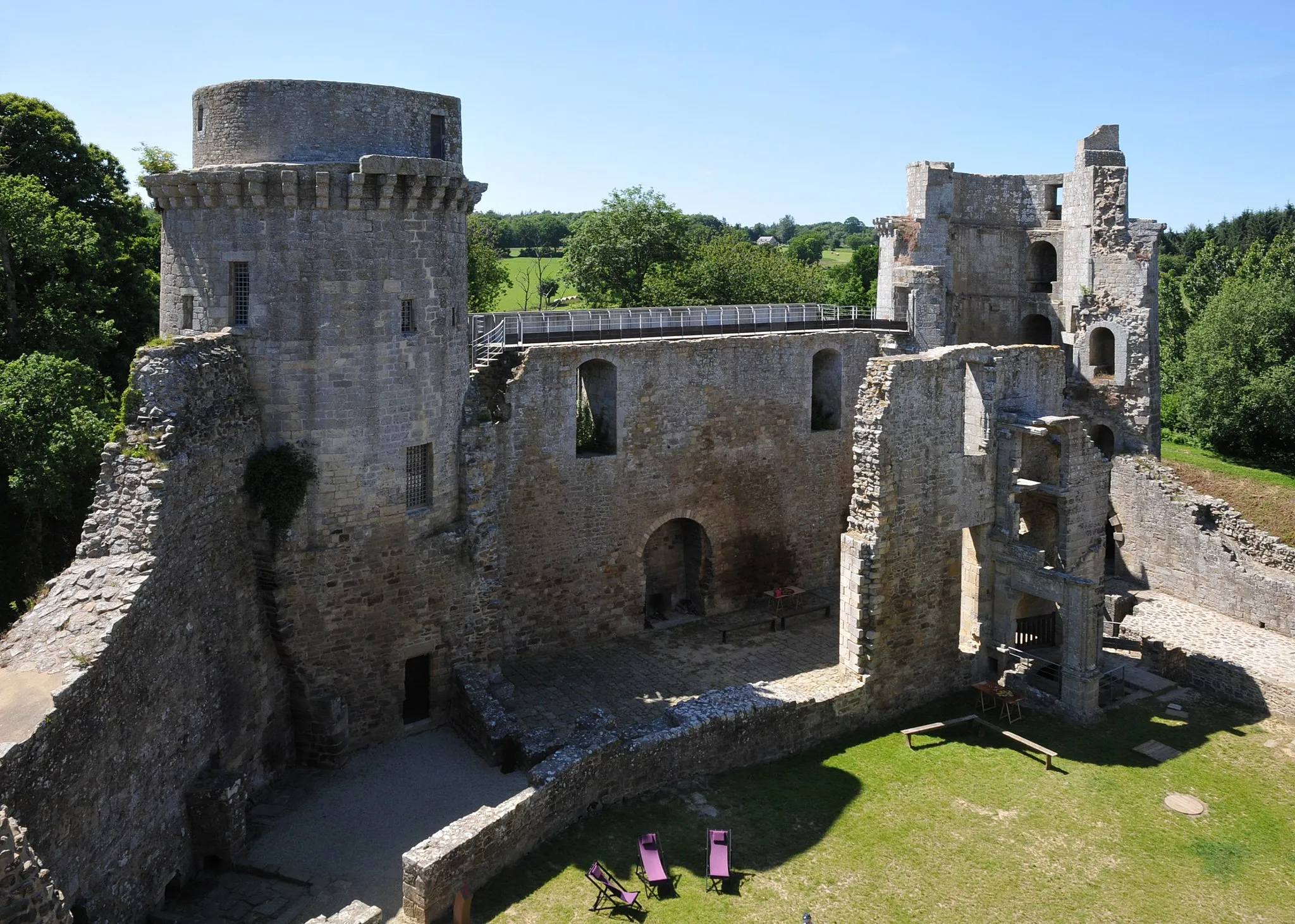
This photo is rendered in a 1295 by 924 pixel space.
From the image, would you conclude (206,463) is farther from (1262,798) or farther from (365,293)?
(1262,798)

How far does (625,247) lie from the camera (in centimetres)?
4772

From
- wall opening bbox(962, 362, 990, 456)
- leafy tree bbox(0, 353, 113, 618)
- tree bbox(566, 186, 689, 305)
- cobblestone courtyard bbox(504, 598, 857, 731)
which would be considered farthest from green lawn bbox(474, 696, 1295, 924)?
tree bbox(566, 186, 689, 305)

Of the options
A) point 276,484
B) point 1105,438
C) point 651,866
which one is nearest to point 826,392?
point 1105,438

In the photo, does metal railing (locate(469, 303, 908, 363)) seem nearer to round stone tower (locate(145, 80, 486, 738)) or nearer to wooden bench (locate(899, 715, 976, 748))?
round stone tower (locate(145, 80, 486, 738))

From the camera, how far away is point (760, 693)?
18.8 m

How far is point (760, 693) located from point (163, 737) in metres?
9.62

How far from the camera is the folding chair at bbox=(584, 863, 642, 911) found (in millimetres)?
13734

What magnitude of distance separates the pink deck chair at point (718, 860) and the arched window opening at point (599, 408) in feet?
30.9

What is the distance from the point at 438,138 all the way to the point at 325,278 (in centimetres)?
346

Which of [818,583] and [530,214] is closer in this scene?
[818,583]

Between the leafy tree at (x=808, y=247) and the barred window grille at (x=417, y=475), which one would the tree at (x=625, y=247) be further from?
the leafy tree at (x=808, y=247)

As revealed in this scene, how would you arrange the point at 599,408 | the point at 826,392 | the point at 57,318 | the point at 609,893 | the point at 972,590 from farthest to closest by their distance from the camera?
the point at 826,392, the point at 57,318, the point at 599,408, the point at 972,590, the point at 609,893

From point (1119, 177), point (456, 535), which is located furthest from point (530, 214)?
point (456, 535)

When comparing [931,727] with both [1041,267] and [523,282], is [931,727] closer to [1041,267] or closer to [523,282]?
[1041,267]
